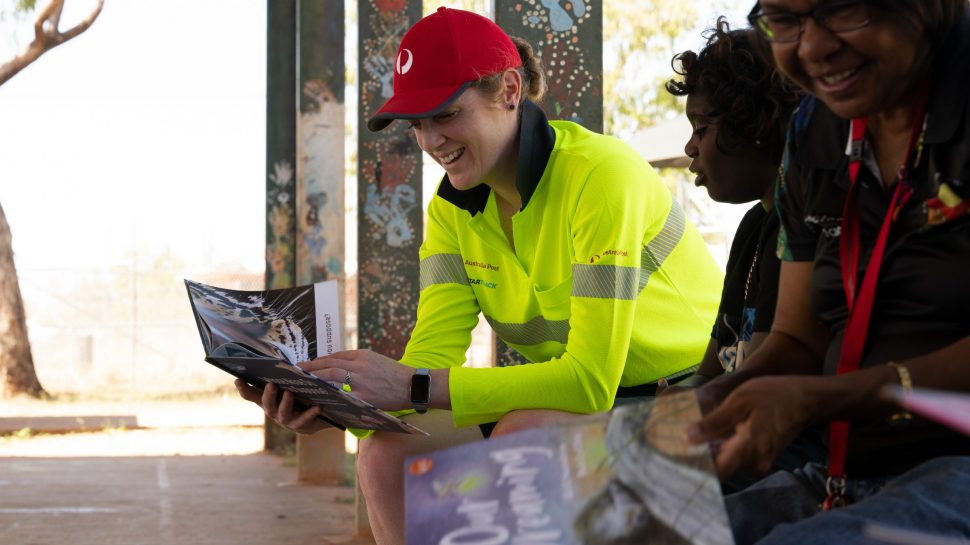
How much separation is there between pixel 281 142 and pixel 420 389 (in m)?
7.02

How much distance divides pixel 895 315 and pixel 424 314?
189 centimetres

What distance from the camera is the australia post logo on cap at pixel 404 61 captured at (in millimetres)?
3361

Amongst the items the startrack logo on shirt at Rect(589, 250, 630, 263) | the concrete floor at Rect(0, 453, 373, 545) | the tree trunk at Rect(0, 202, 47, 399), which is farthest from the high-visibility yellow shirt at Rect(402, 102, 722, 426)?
the tree trunk at Rect(0, 202, 47, 399)

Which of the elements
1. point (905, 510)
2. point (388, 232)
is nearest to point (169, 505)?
point (388, 232)

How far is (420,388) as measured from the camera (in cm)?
321

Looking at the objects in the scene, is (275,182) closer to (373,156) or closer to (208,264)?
(373,156)

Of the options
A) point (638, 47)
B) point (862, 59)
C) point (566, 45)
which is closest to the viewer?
point (862, 59)

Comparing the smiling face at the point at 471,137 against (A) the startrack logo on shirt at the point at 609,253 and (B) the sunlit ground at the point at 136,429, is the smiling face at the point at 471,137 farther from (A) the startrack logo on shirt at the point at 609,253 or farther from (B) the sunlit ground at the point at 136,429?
(B) the sunlit ground at the point at 136,429

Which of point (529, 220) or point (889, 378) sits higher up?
→ point (529, 220)

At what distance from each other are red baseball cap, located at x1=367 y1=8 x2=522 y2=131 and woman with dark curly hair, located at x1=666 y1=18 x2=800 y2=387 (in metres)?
0.53

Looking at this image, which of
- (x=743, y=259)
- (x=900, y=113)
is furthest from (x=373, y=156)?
(x=900, y=113)

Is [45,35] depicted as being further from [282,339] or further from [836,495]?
[836,495]

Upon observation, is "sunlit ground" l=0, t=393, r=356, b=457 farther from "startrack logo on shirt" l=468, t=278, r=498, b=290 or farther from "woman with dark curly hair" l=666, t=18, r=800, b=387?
"woman with dark curly hair" l=666, t=18, r=800, b=387

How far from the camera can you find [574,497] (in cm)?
175
